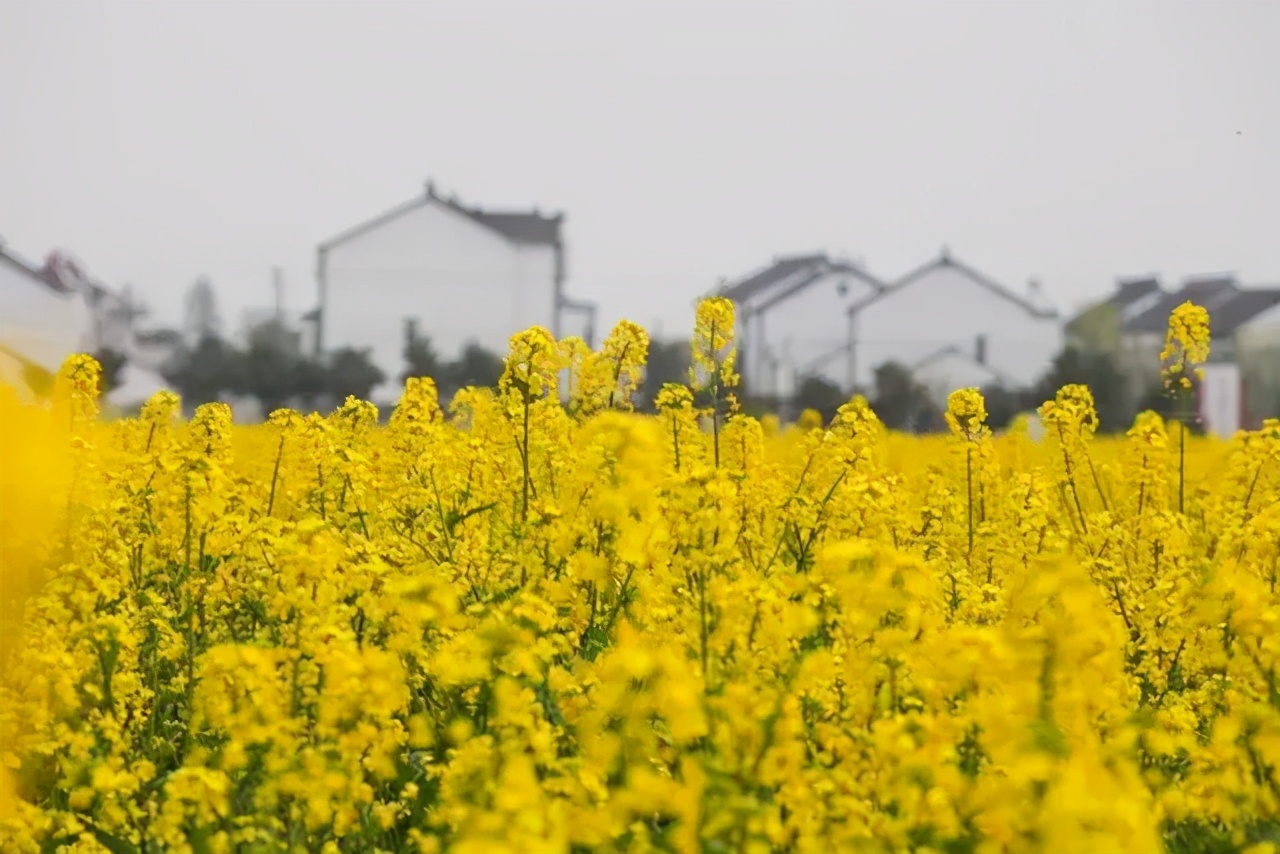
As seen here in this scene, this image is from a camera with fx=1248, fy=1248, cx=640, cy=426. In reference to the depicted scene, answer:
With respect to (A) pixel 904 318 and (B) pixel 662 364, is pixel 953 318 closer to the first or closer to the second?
(A) pixel 904 318

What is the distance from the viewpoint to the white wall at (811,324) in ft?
58.1

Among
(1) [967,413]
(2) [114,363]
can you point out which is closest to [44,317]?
(2) [114,363]

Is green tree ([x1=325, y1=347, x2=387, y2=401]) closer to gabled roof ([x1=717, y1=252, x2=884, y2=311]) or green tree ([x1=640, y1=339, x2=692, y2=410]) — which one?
green tree ([x1=640, y1=339, x2=692, y2=410])

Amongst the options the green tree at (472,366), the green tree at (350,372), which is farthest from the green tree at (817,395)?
the green tree at (350,372)

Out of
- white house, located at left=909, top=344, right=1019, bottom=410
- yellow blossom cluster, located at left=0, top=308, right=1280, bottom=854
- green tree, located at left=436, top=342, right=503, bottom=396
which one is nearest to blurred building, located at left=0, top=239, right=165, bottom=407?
yellow blossom cluster, located at left=0, top=308, right=1280, bottom=854

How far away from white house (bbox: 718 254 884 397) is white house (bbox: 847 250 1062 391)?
1.30 feet

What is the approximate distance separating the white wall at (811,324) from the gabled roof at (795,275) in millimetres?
101

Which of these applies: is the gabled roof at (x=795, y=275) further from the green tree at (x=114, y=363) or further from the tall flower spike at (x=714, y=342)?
the tall flower spike at (x=714, y=342)

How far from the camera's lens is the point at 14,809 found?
2.26 meters

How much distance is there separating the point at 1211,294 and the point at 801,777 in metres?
20.4

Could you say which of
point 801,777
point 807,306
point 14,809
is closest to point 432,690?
point 14,809

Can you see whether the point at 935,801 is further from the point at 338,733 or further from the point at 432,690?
the point at 432,690

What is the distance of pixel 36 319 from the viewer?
6.04m

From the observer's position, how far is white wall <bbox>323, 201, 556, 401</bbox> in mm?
17781
